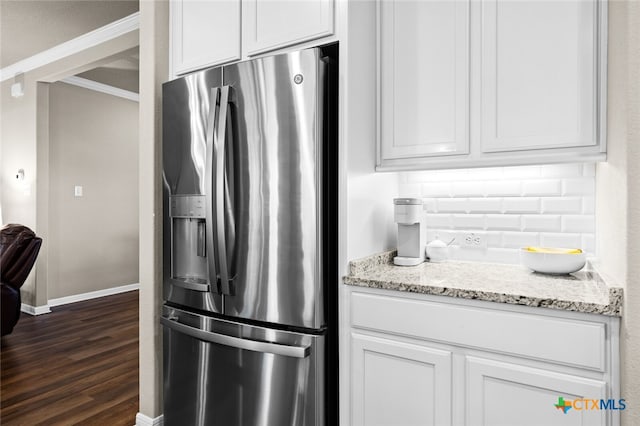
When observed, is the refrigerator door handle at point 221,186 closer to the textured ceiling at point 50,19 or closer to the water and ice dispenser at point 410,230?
the water and ice dispenser at point 410,230

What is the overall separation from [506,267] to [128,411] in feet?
7.53

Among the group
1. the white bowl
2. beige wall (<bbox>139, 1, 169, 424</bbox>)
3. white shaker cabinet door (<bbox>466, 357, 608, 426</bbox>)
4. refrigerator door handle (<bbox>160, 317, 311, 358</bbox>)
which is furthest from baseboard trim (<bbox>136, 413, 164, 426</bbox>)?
the white bowl

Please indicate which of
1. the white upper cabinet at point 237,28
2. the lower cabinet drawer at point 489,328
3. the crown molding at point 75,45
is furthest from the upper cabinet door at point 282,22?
the crown molding at point 75,45

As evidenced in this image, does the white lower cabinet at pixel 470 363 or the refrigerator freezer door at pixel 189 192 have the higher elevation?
the refrigerator freezer door at pixel 189 192

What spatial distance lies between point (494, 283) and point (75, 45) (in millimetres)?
4462

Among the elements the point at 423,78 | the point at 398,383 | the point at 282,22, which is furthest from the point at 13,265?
the point at 423,78

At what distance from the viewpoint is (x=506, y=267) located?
1824 millimetres

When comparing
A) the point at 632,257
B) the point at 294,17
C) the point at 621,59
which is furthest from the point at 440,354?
the point at 294,17

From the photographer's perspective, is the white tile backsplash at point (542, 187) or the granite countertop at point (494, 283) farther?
the white tile backsplash at point (542, 187)

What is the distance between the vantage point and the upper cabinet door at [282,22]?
5.23 ft

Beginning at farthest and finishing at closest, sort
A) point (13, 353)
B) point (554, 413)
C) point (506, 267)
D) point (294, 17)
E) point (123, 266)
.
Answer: point (123, 266) < point (13, 353) < point (506, 267) < point (294, 17) < point (554, 413)

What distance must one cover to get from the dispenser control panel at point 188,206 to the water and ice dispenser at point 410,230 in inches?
35.6

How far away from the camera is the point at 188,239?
185cm

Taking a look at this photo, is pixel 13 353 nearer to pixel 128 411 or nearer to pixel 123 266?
pixel 128 411
